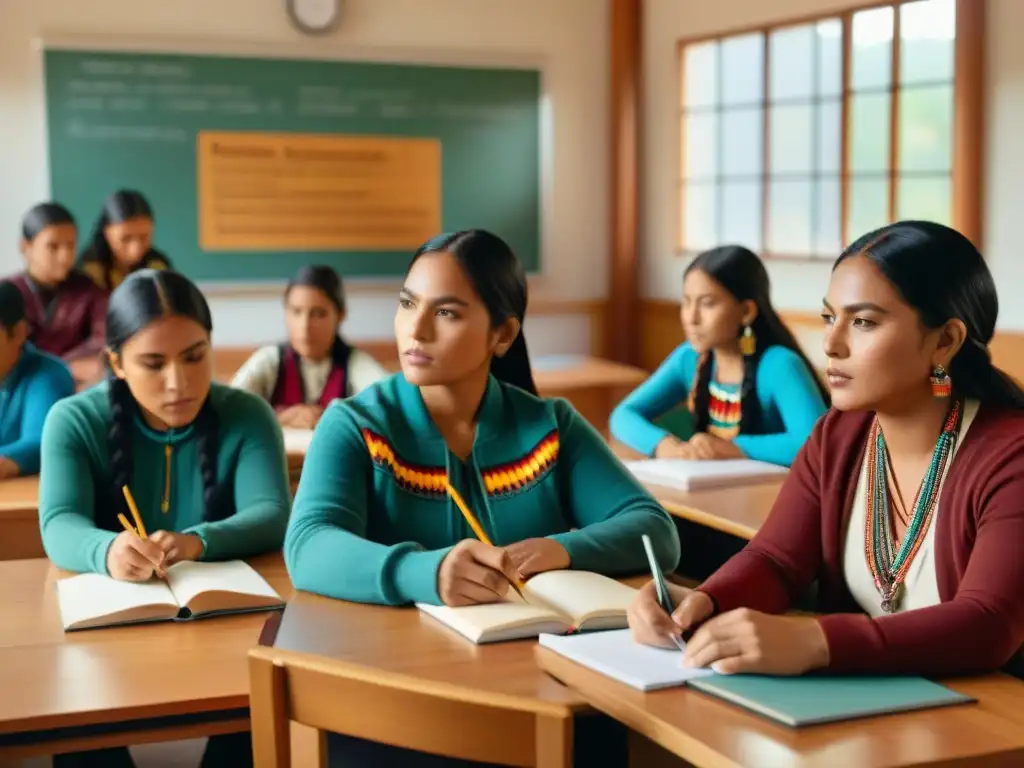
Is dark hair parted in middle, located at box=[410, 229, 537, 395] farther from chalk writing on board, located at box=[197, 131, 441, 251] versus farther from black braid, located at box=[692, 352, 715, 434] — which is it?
chalk writing on board, located at box=[197, 131, 441, 251]

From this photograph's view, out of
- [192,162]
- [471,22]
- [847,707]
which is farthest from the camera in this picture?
[471,22]

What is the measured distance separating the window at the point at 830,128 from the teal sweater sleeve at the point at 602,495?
3.24 metres

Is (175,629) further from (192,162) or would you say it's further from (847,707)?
(192,162)

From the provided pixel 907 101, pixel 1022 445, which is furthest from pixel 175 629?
pixel 907 101

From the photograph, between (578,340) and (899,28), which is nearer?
(899,28)

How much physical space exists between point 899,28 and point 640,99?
73.9 inches

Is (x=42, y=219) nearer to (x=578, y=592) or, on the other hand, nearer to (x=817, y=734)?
(x=578, y=592)

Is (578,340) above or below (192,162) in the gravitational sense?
below

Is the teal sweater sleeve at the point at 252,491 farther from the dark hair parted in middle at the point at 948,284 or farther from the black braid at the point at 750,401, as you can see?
the black braid at the point at 750,401

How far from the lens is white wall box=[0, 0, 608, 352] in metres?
6.10

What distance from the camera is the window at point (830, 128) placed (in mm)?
5145

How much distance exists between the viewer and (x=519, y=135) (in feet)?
22.8

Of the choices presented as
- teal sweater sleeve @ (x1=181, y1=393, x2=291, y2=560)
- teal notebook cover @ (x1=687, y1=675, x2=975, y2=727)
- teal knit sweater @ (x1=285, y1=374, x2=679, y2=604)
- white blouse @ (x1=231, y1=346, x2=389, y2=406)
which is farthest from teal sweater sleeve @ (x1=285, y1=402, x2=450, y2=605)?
white blouse @ (x1=231, y1=346, x2=389, y2=406)

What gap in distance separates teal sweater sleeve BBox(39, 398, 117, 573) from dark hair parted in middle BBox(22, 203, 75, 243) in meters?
2.83
